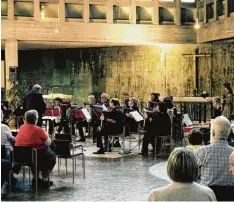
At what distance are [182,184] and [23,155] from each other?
5443 millimetres

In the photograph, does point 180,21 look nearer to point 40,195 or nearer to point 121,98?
point 121,98

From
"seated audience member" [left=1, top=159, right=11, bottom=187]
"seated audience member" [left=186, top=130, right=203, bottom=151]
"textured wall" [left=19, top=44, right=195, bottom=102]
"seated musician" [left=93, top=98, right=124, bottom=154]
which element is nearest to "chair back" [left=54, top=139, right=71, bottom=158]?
"seated audience member" [left=1, top=159, right=11, bottom=187]

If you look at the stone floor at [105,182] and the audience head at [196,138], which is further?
the stone floor at [105,182]

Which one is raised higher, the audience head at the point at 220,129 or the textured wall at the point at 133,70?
the textured wall at the point at 133,70

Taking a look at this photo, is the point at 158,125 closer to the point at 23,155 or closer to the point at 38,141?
the point at 38,141

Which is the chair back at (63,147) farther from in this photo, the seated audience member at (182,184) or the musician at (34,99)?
the seated audience member at (182,184)

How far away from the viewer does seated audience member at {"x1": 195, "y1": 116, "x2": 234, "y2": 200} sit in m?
5.11

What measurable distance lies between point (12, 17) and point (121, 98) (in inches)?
212

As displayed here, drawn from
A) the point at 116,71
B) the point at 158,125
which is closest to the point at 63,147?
the point at 158,125

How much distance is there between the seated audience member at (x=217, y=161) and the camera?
5.11 meters

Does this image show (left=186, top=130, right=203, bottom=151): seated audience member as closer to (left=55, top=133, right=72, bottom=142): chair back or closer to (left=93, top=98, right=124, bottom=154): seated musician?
(left=55, top=133, right=72, bottom=142): chair back

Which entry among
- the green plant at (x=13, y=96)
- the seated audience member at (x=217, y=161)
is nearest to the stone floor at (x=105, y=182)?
the seated audience member at (x=217, y=161)

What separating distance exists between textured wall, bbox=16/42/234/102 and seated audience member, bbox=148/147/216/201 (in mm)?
17735

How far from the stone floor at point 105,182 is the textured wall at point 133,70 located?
400 inches
